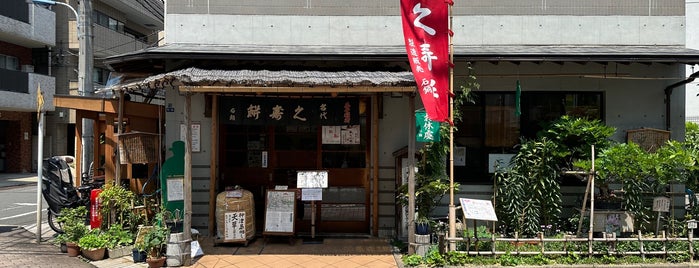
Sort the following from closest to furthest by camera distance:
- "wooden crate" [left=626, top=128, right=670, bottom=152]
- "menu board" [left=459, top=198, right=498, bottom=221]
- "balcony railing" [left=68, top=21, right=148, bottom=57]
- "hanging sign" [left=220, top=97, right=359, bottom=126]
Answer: "menu board" [left=459, top=198, right=498, bottom=221] < "hanging sign" [left=220, top=97, right=359, bottom=126] < "wooden crate" [left=626, top=128, right=670, bottom=152] < "balcony railing" [left=68, top=21, right=148, bottom=57]

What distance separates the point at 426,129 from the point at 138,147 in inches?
233

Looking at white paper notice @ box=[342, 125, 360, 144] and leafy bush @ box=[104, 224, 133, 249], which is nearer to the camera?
leafy bush @ box=[104, 224, 133, 249]

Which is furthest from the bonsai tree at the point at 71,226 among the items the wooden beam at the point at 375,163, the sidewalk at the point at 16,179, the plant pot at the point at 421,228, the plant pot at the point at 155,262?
the sidewalk at the point at 16,179

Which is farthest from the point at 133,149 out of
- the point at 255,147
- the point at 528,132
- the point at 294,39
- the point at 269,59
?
the point at 528,132

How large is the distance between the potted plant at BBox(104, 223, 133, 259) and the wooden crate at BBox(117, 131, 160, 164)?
4.48 feet

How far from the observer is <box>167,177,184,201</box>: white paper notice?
8625mm

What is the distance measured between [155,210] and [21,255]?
96.6 inches

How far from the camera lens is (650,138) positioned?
29.8ft

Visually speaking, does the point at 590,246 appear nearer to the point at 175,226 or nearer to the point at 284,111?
the point at 284,111

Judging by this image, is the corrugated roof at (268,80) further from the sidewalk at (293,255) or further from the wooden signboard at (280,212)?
the sidewalk at (293,255)

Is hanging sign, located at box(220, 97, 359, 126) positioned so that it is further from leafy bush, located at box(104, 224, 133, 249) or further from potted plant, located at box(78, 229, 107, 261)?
potted plant, located at box(78, 229, 107, 261)

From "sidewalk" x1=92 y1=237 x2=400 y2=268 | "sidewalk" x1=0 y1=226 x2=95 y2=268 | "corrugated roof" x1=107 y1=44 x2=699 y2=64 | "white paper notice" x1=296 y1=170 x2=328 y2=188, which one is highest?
"corrugated roof" x1=107 y1=44 x2=699 y2=64

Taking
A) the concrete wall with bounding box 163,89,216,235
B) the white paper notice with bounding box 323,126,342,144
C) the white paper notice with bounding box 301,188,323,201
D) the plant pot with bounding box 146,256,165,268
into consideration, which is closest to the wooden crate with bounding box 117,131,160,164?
the concrete wall with bounding box 163,89,216,235

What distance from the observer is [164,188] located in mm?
8867
